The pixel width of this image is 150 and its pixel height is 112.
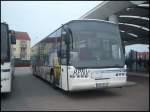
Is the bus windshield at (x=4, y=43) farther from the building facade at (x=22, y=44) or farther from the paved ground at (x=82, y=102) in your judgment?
the building facade at (x=22, y=44)

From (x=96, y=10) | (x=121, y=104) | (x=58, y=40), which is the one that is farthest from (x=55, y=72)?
(x=96, y=10)

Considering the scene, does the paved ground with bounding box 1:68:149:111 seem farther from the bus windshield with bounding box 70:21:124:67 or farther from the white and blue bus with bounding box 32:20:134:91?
the bus windshield with bounding box 70:21:124:67

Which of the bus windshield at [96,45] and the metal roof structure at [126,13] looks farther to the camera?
the metal roof structure at [126,13]

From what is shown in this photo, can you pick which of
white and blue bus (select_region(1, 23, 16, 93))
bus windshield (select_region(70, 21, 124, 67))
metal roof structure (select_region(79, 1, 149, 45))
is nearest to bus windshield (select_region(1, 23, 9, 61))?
white and blue bus (select_region(1, 23, 16, 93))

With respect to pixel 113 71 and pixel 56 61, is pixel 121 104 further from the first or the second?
pixel 56 61

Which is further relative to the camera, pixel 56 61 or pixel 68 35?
pixel 56 61

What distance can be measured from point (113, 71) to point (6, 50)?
4.07m

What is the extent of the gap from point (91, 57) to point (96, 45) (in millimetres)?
556

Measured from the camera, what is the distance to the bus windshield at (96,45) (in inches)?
445

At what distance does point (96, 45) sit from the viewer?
11617 mm

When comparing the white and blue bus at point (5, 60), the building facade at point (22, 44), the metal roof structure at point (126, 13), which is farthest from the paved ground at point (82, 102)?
the building facade at point (22, 44)

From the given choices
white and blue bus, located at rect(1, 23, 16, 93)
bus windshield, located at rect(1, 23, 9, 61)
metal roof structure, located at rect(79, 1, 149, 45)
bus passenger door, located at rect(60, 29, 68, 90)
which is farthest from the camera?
metal roof structure, located at rect(79, 1, 149, 45)

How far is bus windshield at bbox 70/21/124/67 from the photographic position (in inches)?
445

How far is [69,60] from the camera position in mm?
11320
